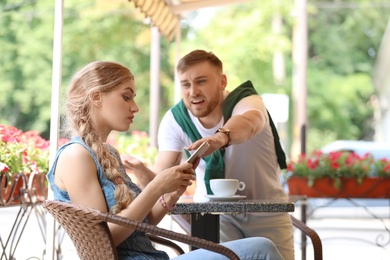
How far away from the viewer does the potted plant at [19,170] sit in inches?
158

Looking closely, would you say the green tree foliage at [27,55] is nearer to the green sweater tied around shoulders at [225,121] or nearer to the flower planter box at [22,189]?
the flower planter box at [22,189]

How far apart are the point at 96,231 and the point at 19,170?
197 cm

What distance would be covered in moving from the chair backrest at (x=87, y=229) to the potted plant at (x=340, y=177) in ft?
14.0

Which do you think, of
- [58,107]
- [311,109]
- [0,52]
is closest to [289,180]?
[58,107]

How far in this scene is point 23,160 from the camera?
4.57 m

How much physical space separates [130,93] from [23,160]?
205cm

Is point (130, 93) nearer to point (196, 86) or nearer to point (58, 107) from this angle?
point (196, 86)

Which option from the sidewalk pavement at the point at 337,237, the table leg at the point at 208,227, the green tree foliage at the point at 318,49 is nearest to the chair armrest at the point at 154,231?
the table leg at the point at 208,227

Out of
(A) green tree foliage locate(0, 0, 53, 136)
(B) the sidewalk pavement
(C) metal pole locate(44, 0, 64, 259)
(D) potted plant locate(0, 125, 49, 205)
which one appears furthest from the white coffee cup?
(A) green tree foliage locate(0, 0, 53, 136)

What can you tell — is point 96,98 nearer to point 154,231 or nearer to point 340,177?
point 154,231

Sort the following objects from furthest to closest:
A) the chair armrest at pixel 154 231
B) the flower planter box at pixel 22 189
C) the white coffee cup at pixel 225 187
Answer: the flower planter box at pixel 22 189 < the white coffee cup at pixel 225 187 < the chair armrest at pixel 154 231

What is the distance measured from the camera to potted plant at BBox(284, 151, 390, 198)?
6402mm

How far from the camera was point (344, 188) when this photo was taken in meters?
6.48

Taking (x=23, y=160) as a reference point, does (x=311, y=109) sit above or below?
above
